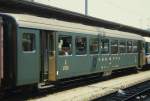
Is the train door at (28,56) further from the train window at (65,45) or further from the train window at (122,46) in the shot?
the train window at (122,46)

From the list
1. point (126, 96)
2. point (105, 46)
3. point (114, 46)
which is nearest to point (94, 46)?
point (105, 46)

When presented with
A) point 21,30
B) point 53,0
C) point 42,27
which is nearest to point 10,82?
point 21,30

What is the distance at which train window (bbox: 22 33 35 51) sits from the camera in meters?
13.3

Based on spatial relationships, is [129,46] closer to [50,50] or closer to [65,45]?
[65,45]

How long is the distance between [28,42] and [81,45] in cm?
445

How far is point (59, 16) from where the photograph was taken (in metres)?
23.7

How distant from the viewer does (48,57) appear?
15.0m

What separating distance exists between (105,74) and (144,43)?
30.9ft

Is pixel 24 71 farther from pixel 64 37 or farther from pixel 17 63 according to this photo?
pixel 64 37

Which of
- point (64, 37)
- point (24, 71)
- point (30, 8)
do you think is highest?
point (30, 8)

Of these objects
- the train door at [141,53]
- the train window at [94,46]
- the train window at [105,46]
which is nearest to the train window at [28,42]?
the train window at [94,46]

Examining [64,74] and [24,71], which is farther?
[64,74]

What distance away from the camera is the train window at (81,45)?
17.3 m

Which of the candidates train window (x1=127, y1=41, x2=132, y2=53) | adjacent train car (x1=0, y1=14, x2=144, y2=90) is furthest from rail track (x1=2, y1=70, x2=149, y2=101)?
train window (x1=127, y1=41, x2=132, y2=53)
